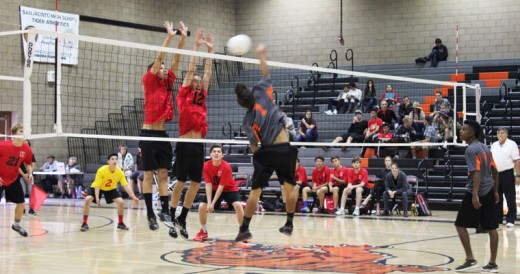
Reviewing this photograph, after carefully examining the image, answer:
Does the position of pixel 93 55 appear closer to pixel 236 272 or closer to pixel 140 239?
pixel 140 239

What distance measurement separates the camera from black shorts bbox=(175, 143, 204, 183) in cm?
1105

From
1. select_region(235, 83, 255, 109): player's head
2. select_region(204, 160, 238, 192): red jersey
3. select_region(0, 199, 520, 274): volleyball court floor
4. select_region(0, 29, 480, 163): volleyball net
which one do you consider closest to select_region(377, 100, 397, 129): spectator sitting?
select_region(0, 29, 480, 163): volleyball net

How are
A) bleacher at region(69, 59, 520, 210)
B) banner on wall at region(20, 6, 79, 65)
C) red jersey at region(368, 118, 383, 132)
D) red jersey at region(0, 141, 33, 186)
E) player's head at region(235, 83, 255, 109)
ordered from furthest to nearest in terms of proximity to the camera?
banner on wall at region(20, 6, 79, 65) → red jersey at region(368, 118, 383, 132) → bleacher at region(69, 59, 520, 210) → red jersey at region(0, 141, 33, 186) → player's head at region(235, 83, 255, 109)

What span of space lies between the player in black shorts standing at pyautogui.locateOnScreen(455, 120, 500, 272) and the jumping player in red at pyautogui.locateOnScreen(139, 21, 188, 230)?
3.84 metres

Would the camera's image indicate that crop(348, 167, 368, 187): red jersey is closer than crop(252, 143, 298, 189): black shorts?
No

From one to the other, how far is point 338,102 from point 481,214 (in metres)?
16.0

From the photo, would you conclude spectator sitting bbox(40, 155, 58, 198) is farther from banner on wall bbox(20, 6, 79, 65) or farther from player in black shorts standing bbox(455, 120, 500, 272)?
player in black shorts standing bbox(455, 120, 500, 272)

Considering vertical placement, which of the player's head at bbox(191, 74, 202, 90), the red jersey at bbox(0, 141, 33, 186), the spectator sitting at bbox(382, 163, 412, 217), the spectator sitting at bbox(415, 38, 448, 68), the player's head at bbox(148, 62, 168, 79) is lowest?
the spectator sitting at bbox(382, 163, 412, 217)

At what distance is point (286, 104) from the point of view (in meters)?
27.9

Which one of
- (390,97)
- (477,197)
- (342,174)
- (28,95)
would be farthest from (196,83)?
(390,97)

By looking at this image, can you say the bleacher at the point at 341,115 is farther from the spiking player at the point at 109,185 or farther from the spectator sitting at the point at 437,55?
the spiking player at the point at 109,185

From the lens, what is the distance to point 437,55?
28562mm

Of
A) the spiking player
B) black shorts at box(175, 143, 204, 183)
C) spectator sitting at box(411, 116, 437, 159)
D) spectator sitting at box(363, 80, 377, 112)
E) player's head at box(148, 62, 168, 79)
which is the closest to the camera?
player's head at box(148, 62, 168, 79)

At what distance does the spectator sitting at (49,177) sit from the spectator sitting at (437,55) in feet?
42.2
